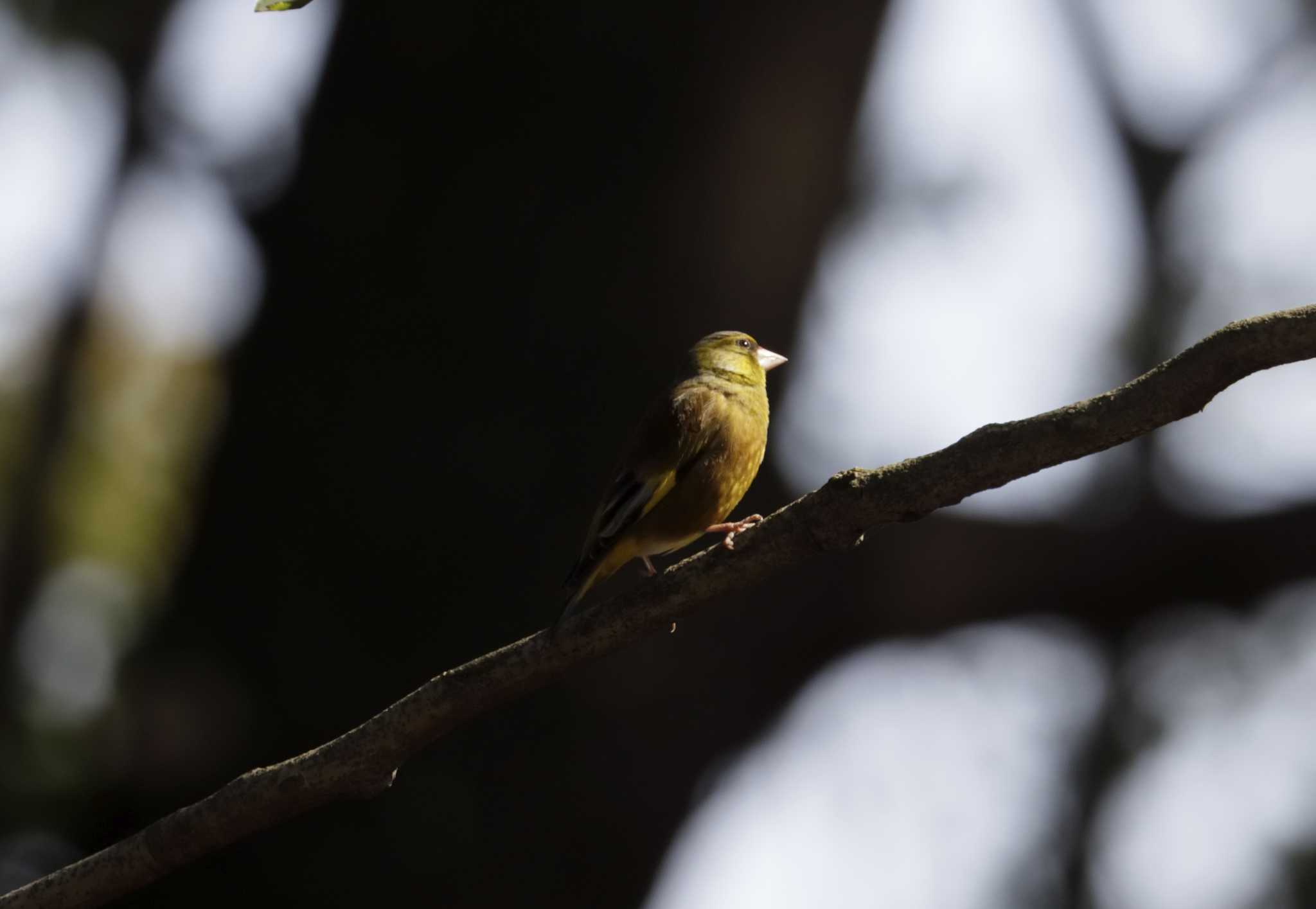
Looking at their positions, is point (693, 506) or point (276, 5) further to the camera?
point (693, 506)

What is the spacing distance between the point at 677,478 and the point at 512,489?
2.41 meters

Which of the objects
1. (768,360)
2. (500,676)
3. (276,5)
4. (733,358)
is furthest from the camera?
(768,360)

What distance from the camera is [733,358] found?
4797 millimetres

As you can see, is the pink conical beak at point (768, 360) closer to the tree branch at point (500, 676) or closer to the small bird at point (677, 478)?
the small bird at point (677, 478)

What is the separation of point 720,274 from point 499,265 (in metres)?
1.01

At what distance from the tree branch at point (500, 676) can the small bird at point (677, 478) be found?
2.69ft

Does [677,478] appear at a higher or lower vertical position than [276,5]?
lower

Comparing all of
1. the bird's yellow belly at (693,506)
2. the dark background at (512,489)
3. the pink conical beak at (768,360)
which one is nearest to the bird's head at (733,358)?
the pink conical beak at (768,360)

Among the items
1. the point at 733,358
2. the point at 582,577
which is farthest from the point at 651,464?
the point at 733,358

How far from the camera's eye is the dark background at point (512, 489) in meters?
6.16

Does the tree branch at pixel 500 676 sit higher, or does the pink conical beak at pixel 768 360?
the pink conical beak at pixel 768 360

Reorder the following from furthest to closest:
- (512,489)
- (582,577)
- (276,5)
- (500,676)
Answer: (512,489) → (582,577) → (500,676) → (276,5)

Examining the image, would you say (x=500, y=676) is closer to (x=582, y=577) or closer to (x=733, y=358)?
(x=582, y=577)

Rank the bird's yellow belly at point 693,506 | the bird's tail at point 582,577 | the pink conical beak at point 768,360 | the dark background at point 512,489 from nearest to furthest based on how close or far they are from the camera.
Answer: the bird's tail at point 582,577 < the bird's yellow belly at point 693,506 < the pink conical beak at point 768,360 < the dark background at point 512,489
